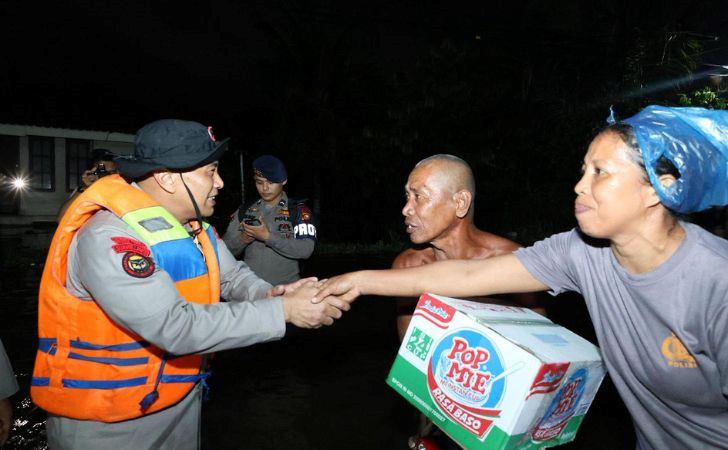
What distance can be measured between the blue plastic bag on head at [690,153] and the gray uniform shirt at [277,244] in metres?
3.72

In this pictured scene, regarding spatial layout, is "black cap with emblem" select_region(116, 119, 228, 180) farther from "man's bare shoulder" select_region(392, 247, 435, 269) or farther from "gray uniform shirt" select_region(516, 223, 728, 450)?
"gray uniform shirt" select_region(516, 223, 728, 450)

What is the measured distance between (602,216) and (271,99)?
55.9 ft

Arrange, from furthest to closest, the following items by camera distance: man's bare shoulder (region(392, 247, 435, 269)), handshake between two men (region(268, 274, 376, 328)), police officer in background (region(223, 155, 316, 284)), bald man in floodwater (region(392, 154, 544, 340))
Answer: police officer in background (region(223, 155, 316, 284)), man's bare shoulder (region(392, 247, 435, 269)), bald man in floodwater (region(392, 154, 544, 340)), handshake between two men (region(268, 274, 376, 328))

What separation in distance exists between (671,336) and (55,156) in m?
21.1

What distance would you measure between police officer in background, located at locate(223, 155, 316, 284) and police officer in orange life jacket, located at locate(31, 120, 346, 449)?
99.5 inches

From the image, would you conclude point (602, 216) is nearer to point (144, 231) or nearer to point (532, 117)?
point (144, 231)

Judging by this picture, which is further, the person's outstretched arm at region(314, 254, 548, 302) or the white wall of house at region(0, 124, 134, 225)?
the white wall of house at region(0, 124, 134, 225)

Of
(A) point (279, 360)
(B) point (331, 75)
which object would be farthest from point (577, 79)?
(A) point (279, 360)

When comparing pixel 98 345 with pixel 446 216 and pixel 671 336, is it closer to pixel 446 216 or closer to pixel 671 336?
pixel 446 216

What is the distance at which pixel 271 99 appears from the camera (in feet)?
57.8

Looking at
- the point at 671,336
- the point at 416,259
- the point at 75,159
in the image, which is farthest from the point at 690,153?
the point at 75,159

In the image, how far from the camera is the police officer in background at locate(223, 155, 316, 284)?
4918mm

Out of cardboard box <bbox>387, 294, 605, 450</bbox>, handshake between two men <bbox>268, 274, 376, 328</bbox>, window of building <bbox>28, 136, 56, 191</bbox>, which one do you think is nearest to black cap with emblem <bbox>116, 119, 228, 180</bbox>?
handshake between two men <bbox>268, 274, 376, 328</bbox>

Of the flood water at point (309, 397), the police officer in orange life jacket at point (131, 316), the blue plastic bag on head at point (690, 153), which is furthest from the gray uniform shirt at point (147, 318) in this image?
the blue plastic bag on head at point (690, 153)
